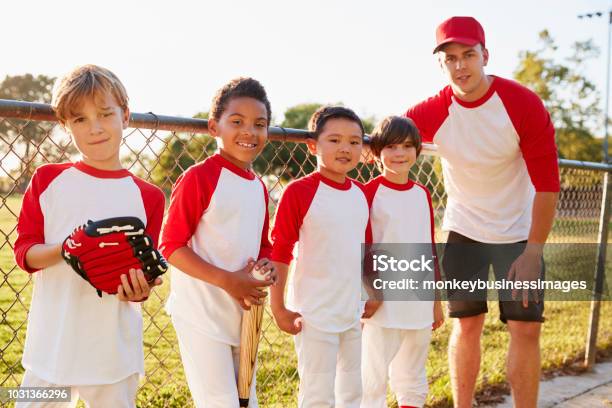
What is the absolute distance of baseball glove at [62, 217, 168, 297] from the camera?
189 centimetres

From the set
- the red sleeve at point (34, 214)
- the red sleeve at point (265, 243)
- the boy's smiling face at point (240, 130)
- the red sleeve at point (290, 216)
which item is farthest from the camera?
the red sleeve at point (290, 216)

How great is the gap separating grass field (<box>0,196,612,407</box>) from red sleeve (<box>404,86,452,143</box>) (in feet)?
4.59

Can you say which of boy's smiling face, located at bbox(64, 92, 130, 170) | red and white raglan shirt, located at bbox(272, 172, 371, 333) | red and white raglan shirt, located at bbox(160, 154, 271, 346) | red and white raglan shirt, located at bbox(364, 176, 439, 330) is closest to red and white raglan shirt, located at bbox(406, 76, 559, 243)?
red and white raglan shirt, located at bbox(364, 176, 439, 330)

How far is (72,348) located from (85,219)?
0.41 m

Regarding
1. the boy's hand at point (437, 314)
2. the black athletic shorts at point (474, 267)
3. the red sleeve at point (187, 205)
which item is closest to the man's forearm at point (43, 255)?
the red sleeve at point (187, 205)

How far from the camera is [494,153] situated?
3346 millimetres

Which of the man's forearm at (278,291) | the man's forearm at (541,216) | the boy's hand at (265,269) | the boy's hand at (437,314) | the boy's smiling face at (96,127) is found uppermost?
the boy's smiling face at (96,127)

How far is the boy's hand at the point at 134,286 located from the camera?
1961 millimetres

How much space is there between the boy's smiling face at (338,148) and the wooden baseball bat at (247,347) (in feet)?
2.51

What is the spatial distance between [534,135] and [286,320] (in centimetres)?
162

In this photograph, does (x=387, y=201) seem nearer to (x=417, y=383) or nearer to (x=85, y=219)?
(x=417, y=383)

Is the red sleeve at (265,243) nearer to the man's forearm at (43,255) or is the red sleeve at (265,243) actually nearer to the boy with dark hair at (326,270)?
the boy with dark hair at (326,270)

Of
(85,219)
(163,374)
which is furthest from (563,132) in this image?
(85,219)

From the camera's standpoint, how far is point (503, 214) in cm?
344
